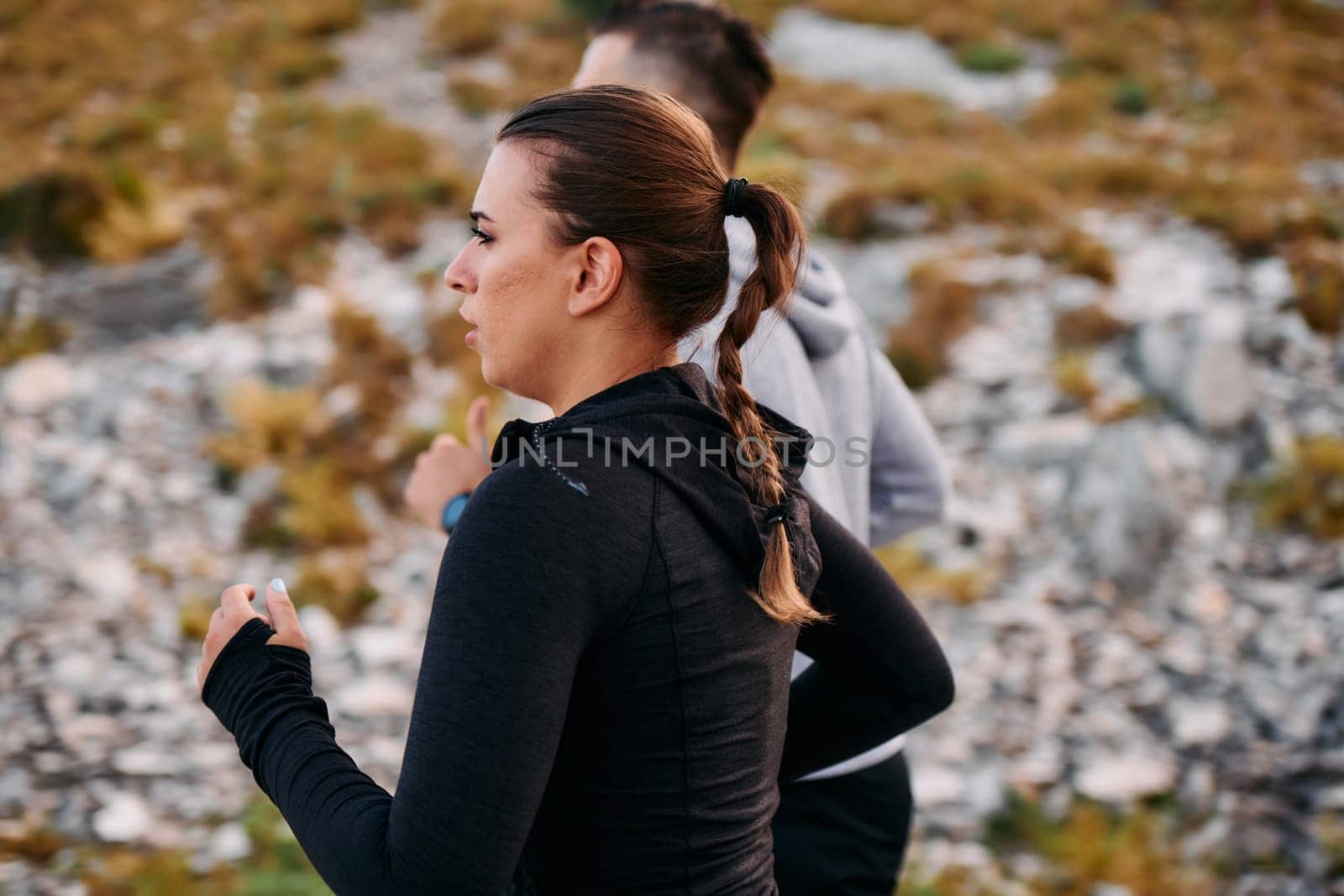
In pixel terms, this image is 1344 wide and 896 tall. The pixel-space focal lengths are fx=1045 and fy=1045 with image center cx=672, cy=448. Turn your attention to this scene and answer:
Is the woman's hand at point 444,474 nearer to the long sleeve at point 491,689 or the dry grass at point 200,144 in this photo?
the long sleeve at point 491,689

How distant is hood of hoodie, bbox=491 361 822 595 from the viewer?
1060 mm

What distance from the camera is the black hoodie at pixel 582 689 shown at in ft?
3.13

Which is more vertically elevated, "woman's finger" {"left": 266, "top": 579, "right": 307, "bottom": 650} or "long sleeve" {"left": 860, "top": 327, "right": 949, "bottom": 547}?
"woman's finger" {"left": 266, "top": 579, "right": 307, "bottom": 650}

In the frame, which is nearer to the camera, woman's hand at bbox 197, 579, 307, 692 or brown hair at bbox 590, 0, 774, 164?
woman's hand at bbox 197, 579, 307, 692

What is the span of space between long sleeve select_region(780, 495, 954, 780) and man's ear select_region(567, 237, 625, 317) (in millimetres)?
405

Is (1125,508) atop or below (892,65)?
below

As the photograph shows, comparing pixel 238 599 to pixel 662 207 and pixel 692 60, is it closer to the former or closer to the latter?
pixel 662 207

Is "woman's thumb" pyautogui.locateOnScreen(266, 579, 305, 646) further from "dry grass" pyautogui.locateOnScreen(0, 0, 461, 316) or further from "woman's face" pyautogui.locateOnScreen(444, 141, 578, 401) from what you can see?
"dry grass" pyautogui.locateOnScreen(0, 0, 461, 316)

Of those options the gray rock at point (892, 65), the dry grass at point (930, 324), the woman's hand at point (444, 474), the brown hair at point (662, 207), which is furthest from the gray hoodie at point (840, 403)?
the gray rock at point (892, 65)

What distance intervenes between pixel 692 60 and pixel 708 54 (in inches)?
1.6

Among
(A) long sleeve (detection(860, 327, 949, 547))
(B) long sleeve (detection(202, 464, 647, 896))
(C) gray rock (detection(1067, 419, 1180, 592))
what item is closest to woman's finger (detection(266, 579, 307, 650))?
(B) long sleeve (detection(202, 464, 647, 896))

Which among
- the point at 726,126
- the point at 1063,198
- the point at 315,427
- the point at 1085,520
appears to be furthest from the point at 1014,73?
the point at 726,126

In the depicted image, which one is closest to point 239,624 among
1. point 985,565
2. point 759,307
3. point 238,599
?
point 238,599

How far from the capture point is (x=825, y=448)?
1.81 m
